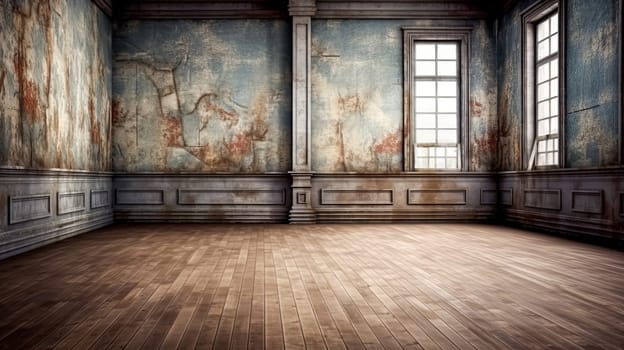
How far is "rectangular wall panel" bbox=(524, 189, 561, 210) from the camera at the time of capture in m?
7.59

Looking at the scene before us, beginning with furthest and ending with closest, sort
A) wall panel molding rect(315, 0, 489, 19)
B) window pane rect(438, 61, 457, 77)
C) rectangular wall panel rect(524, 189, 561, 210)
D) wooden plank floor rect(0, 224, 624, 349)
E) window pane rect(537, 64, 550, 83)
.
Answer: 1. window pane rect(438, 61, 457, 77)
2. wall panel molding rect(315, 0, 489, 19)
3. window pane rect(537, 64, 550, 83)
4. rectangular wall panel rect(524, 189, 561, 210)
5. wooden plank floor rect(0, 224, 624, 349)

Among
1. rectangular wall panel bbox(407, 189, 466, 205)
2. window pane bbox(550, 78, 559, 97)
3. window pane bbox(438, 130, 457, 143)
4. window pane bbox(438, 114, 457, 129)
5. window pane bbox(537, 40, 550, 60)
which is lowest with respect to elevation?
rectangular wall panel bbox(407, 189, 466, 205)

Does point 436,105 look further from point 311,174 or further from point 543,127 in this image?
point 311,174

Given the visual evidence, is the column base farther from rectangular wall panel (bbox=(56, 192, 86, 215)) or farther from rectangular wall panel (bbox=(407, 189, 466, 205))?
rectangular wall panel (bbox=(56, 192, 86, 215))

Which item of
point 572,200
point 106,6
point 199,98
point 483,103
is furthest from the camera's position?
point 483,103

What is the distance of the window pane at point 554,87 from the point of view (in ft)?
25.6

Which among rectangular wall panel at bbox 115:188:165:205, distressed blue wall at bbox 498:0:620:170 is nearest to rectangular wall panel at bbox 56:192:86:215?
rectangular wall panel at bbox 115:188:165:205

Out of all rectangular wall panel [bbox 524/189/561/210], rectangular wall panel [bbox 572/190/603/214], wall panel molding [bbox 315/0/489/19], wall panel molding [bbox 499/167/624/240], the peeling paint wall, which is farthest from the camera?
the peeling paint wall

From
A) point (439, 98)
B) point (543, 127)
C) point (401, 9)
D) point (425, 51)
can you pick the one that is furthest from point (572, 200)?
point (401, 9)

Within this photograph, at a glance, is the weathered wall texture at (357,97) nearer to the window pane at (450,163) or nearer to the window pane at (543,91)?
the window pane at (450,163)

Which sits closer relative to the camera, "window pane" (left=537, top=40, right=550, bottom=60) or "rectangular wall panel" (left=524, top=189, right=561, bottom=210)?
"rectangular wall panel" (left=524, top=189, right=561, bottom=210)

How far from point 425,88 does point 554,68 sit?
8.50 feet

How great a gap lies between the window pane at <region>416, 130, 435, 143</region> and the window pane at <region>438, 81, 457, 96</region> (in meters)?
0.85

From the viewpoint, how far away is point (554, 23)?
26.0ft
